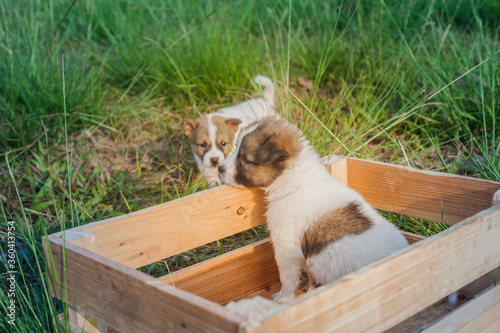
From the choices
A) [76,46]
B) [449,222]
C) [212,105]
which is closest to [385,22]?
[212,105]

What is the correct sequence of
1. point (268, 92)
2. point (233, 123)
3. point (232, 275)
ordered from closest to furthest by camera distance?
1. point (232, 275)
2. point (233, 123)
3. point (268, 92)

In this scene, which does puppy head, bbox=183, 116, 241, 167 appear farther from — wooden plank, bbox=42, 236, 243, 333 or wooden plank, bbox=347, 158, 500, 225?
wooden plank, bbox=42, 236, 243, 333

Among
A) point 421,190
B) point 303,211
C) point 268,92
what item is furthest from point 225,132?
point 303,211

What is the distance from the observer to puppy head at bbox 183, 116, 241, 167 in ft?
15.3

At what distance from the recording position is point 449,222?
272cm

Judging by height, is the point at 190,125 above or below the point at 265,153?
below

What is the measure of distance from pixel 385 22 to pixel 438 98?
34.9 inches

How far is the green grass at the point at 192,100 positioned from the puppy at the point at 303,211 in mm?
823

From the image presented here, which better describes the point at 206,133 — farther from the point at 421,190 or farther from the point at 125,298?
the point at 125,298

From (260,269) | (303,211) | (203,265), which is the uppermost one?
(303,211)

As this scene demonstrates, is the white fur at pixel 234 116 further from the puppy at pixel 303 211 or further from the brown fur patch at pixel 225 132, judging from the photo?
the puppy at pixel 303 211

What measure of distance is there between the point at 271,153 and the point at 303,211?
321mm

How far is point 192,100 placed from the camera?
17.4 ft

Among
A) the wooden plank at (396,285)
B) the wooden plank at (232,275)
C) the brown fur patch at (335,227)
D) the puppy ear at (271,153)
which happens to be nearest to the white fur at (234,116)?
the wooden plank at (232,275)
